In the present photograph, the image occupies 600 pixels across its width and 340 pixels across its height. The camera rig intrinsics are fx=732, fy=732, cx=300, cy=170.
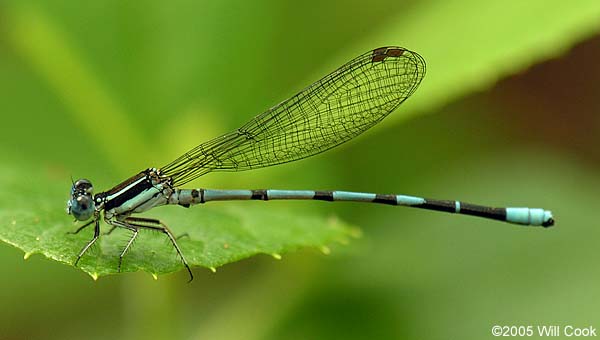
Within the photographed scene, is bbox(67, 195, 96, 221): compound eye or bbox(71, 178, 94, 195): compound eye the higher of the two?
bbox(71, 178, 94, 195): compound eye

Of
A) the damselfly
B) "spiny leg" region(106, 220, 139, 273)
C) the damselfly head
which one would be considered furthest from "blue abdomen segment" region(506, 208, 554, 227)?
the damselfly head

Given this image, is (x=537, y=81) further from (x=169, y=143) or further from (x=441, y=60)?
(x=169, y=143)

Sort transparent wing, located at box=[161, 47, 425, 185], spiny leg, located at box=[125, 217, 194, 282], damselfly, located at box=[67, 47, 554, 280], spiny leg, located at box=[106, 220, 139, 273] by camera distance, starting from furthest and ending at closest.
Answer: transparent wing, located at box=[161, 47, 425, 185]
damselfly, located at box=[67, 47, 554, 280]
spiny leg, located at box=[125, 217, 194, 282]
spiny leg, located at box=[106, 220, 139, 273]

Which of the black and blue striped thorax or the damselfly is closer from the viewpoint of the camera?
the black and blue striped thorax

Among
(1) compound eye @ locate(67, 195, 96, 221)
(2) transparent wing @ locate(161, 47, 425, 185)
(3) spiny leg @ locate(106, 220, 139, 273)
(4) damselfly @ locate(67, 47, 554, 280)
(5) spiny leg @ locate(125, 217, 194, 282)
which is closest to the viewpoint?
(3) spiny leg @ locate(106, 220, 139, 273)

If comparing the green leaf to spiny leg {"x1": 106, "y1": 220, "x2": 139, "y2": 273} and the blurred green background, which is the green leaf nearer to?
spiny leg {"x1": 106, "y1": 220, "x2": 139, "y2": 273}

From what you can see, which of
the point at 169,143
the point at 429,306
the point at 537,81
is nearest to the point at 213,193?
the point at 169,143

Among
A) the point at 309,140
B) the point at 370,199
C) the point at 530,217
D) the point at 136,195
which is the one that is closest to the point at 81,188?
the point at 136,195
